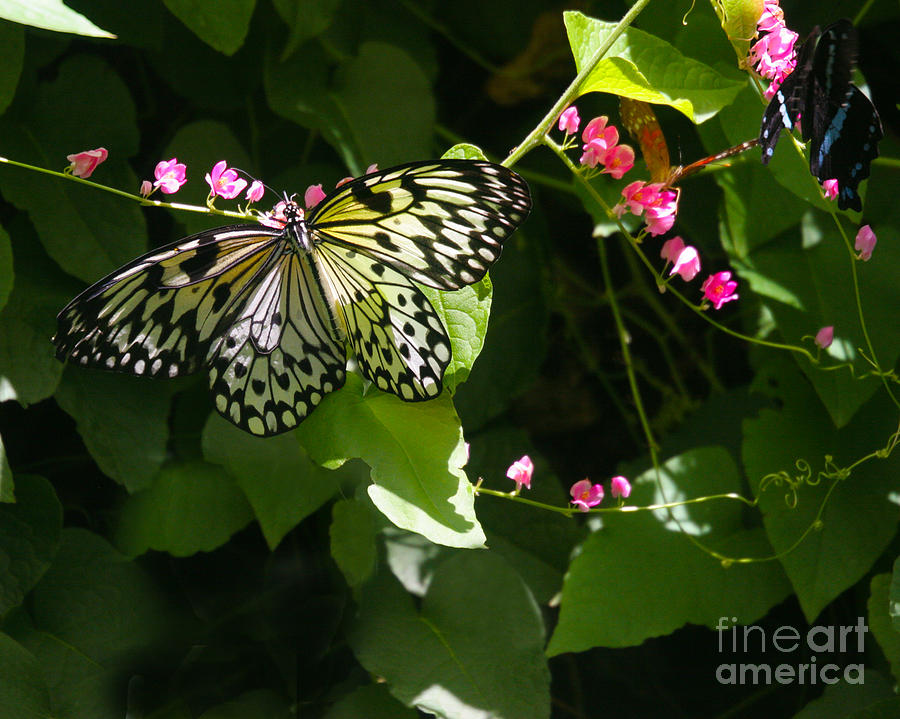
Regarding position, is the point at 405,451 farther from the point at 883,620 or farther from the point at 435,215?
the point at 883,620

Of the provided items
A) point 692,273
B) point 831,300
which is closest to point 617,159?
point 692,273

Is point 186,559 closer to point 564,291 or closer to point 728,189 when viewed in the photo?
point 564,291

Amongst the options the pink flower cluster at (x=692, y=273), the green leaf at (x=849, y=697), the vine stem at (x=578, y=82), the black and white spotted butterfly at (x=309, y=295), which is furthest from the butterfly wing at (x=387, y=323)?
the green leaf at (x=849, y=697)

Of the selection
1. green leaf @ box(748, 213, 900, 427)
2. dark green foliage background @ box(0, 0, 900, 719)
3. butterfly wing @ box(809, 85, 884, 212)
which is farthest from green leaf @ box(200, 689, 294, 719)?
butterfly wing @ box(809, 85, 884, 212)

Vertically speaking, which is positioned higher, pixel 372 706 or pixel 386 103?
pixel 386 103

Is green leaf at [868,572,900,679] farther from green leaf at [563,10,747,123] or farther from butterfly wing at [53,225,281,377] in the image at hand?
butterfly wing at [53,225,281,377]

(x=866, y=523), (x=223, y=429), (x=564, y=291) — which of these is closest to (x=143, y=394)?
(x=223, y=429)
